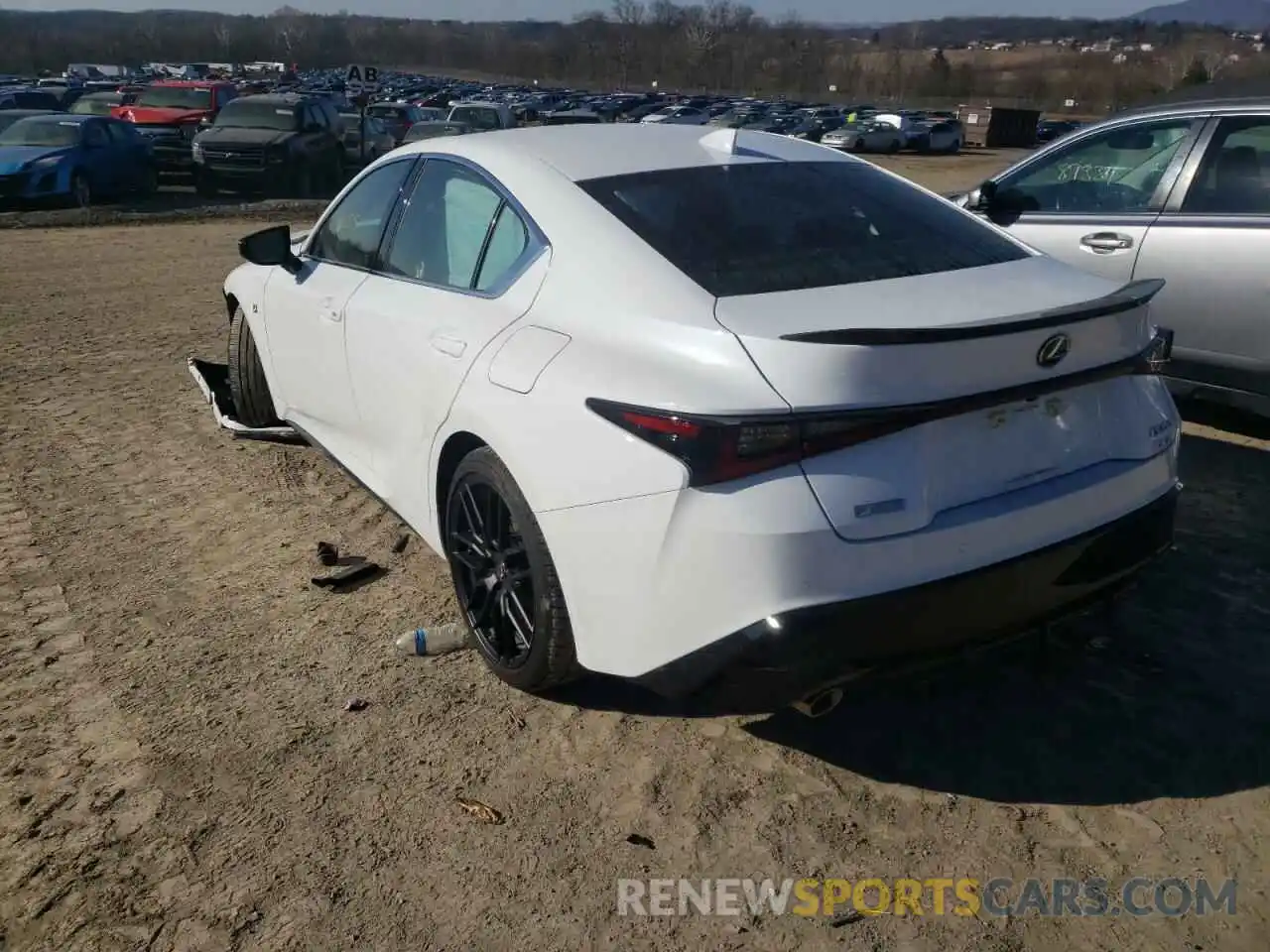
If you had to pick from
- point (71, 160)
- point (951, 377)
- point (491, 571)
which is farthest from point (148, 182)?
point (951, 377)

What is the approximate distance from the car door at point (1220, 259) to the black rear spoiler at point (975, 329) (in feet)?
8.11

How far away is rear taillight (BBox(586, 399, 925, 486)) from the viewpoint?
2506mm

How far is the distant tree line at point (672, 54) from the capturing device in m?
82.2

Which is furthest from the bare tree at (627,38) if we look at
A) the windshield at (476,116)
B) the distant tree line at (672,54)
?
the windshield at (476,116)

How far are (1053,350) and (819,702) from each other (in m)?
1.03

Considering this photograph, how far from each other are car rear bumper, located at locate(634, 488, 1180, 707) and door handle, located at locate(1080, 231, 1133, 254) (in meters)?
3.04

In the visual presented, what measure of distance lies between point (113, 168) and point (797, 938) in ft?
61.1

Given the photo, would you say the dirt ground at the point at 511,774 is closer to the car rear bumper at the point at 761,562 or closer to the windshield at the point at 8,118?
the car rear bumper at the point at 761,562

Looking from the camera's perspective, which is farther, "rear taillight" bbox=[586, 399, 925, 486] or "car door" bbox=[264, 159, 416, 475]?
"car door" bbox=[264, 159, 416, 475]

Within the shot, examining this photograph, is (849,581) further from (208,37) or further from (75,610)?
(208,37)

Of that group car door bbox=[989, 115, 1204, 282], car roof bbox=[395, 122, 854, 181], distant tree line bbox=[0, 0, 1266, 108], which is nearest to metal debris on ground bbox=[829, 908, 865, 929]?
car roof bbox=[395, 122, 854, 181]

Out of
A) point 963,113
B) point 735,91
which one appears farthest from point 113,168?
point 735,91

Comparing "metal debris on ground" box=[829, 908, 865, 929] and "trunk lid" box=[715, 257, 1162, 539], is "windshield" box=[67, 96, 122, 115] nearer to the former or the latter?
"trunk lid" box=[715, 257, 1162, 539]

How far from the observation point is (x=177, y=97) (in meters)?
23.0
